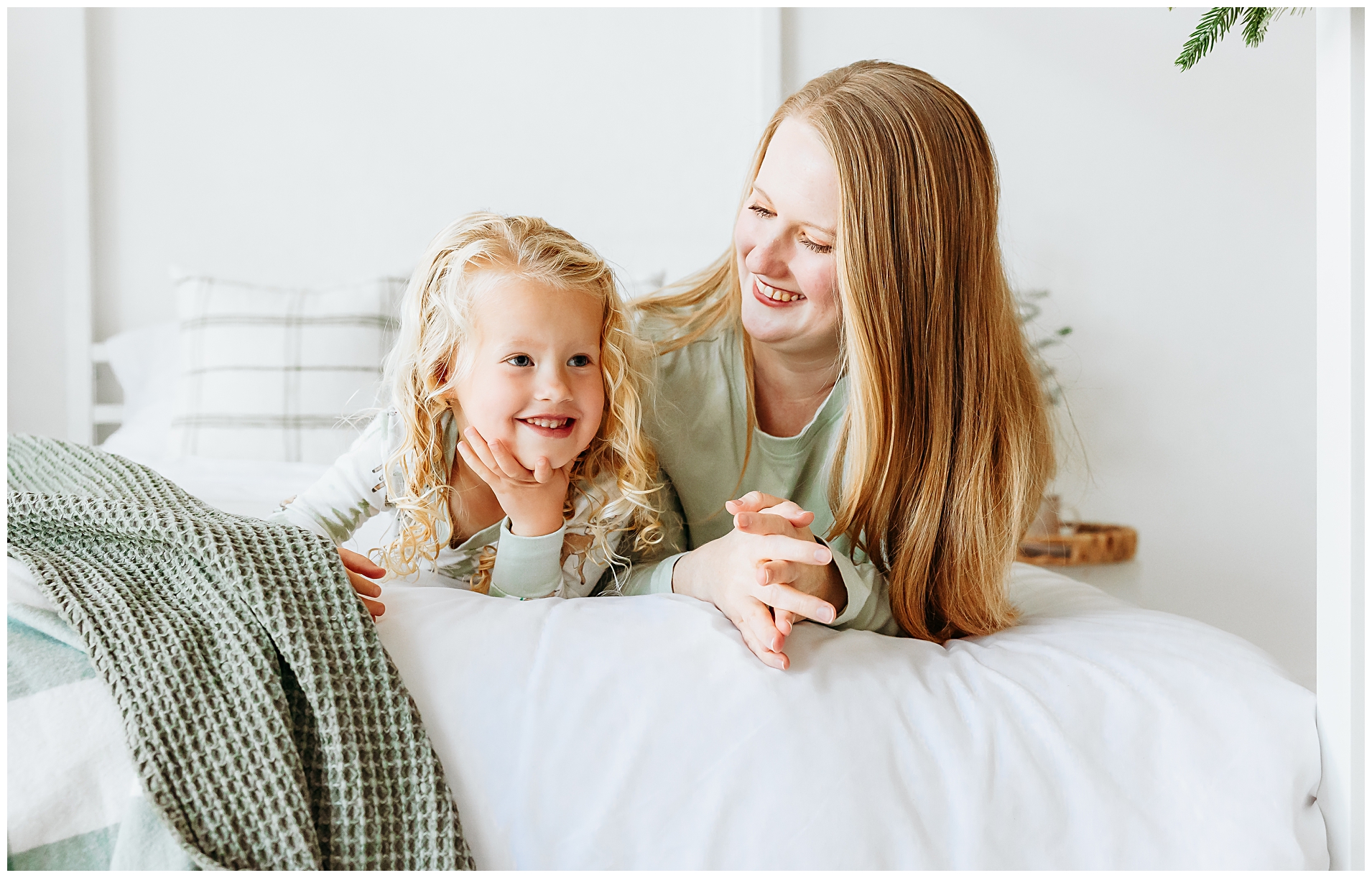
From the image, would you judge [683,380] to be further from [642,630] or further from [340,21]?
[340,21]

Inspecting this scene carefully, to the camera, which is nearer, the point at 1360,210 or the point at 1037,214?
the point at 1360,210

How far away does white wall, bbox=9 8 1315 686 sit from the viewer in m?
1.92

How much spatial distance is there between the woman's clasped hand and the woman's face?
0.78ft

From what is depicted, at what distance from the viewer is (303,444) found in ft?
5.67

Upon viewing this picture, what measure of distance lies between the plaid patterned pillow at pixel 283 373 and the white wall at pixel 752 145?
0.44m

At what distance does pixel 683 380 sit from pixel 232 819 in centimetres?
68

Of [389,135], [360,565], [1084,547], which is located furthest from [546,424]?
[389,135]

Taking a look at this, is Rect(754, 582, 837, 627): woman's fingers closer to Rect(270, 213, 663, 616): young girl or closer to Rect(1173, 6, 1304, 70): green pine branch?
Rect(270, 213, 663, 616): young girl

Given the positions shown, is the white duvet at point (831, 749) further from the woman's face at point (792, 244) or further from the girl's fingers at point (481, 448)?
the woman's face at point (792, 244)

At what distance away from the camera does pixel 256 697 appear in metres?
0.57

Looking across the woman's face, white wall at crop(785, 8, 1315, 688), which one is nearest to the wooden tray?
white wall at crop(785, 8, 1315, 688)

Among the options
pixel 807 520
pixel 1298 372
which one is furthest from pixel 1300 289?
pixel 807 520

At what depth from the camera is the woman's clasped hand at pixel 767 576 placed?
68 centimetres

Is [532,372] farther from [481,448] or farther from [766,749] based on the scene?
[766,749]
